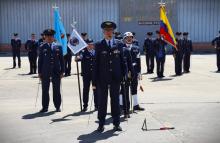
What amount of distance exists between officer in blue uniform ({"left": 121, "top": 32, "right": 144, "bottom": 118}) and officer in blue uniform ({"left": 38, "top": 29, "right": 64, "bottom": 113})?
1850 mm

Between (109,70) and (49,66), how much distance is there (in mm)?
2893

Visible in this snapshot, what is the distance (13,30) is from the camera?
4041 cm

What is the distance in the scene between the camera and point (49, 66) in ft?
36.9

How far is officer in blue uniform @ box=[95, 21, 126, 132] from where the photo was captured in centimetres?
880

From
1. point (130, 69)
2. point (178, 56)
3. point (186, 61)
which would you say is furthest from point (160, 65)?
point (130, 69)

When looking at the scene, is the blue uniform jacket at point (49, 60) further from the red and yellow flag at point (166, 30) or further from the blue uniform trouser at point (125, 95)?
the red and yellow flag at point (166, 30)

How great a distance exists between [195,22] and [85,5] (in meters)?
9.95

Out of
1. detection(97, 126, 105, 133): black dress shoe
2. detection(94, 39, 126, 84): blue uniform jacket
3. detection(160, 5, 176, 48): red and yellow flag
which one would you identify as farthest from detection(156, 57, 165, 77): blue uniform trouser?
detection(97, 126, 105, 133): black dress shoe

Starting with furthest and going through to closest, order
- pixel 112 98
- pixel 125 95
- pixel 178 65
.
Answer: pixel 178 65, pixel 125 95, pixel 112 98

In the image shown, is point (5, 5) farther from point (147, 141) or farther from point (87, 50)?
point (147, 141)

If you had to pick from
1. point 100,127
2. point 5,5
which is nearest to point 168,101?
point 100,127

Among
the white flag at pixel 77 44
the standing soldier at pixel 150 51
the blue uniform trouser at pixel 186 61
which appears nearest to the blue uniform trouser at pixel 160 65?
the standing soldier at pixel 150 51

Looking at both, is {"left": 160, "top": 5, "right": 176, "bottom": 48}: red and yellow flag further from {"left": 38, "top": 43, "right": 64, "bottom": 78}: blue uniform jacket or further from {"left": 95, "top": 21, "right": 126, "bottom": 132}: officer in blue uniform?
{"left": 95, "top": 21, "right": 126, "bottom": 132}: officer in blue uniform

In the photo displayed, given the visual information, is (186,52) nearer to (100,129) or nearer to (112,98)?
(112,98)
